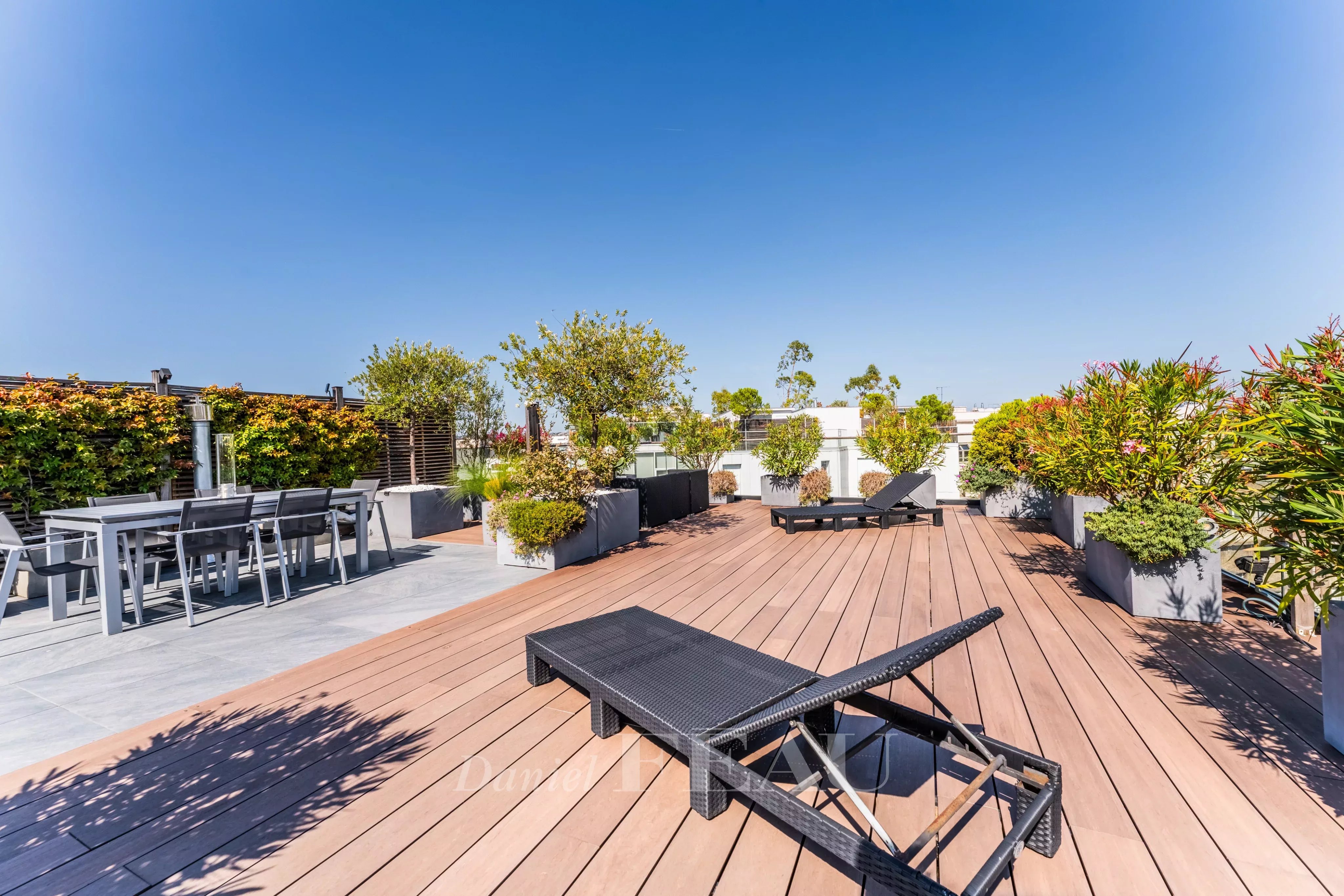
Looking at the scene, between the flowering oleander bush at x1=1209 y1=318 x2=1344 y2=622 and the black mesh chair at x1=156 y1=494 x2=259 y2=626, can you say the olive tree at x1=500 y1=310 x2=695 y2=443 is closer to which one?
the black mesh chair at x1=156 y1=494 x2=259 y2=626

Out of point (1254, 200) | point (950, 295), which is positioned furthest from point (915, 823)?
point (950, 295)

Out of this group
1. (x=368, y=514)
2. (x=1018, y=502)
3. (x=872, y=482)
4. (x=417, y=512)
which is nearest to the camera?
(x=368, y=514)

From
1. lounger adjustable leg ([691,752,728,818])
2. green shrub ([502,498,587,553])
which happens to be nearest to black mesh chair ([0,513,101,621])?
green shrub ([502,498,587,553])

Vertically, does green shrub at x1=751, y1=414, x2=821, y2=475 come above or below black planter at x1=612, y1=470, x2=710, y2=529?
above

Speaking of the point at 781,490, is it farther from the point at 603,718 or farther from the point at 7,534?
the point at 7,534

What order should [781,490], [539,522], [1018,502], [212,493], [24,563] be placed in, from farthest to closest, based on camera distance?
[781,490] → [1018,502] → [212,493] → [539,522] → [24,563]

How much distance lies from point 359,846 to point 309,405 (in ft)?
30.4

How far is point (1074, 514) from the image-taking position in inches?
241

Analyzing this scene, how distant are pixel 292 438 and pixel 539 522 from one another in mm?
5718

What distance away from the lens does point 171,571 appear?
612cm

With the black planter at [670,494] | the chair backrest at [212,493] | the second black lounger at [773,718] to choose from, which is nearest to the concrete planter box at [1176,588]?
the second black lounger at [773,718]

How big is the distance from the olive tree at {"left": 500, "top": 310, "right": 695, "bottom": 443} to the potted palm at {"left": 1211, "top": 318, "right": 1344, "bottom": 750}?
17.9 ft

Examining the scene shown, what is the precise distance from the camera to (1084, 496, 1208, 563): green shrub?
3684mm

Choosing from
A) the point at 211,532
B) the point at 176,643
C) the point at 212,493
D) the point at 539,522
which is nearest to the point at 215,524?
the point at 211,532
